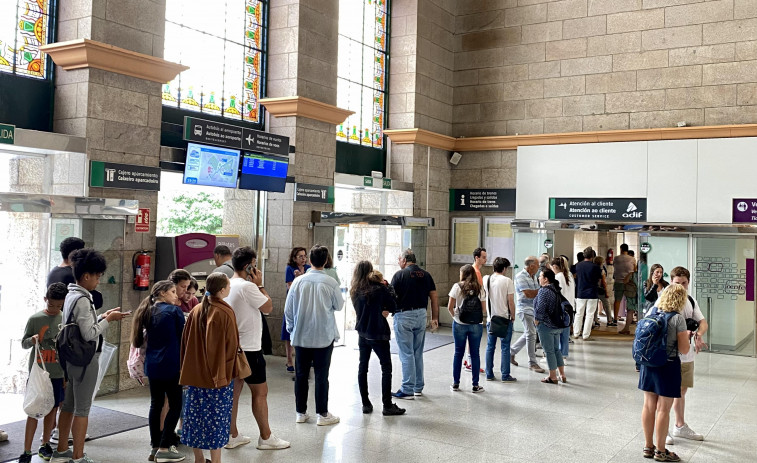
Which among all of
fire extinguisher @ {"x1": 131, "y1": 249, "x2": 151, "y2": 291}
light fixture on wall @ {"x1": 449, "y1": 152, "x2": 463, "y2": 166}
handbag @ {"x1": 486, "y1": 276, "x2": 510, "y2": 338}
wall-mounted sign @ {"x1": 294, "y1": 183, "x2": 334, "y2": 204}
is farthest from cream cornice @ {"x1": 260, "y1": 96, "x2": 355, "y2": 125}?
light fixture on wall @ {"x1": 449, "y1": 152, "x2": 463, "y2": 166}

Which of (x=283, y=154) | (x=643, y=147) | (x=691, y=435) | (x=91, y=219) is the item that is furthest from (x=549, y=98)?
(x=91, y=219)

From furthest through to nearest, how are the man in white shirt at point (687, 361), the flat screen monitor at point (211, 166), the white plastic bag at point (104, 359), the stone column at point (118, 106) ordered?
the flat screen monitor at point (211, 166), the stone column at point (118, 106), the man in white shirt at point (687, 361), the white plastic bag at point (104, 359)

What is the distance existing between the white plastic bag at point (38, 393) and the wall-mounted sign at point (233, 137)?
399 cm

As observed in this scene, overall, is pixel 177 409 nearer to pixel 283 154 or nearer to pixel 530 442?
pixel 530 442

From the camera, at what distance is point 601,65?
13.3 m

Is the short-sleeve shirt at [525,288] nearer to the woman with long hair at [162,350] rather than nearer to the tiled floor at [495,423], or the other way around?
the tiled floor at [495,423]

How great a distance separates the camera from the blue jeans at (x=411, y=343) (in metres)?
7.59

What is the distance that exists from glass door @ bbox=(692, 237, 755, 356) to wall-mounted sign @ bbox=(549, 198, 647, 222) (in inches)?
46.4

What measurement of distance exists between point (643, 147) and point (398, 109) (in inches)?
180

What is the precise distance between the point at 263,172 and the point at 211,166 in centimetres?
88

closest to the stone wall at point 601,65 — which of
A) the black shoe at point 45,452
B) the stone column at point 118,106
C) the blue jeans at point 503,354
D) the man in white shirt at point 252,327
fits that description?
the blue jeans at point 503,354

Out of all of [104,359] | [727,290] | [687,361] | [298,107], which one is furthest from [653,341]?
[727,290]

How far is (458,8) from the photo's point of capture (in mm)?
14828

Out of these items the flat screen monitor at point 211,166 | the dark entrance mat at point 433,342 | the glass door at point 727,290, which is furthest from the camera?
the glass door at point 727,290
